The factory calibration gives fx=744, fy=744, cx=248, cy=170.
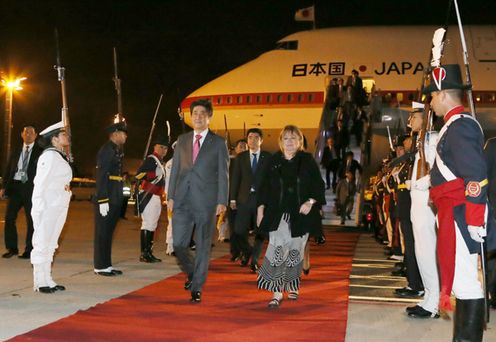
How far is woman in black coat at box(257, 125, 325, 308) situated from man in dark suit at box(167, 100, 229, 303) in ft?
1.38

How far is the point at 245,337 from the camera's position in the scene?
5.05 m

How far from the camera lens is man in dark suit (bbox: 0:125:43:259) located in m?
9.66

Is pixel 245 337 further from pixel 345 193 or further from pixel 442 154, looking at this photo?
pixel 345 193

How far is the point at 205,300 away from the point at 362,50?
18.6 metres

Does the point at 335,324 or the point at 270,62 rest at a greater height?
the point at 270,62

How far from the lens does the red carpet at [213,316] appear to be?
5.05m

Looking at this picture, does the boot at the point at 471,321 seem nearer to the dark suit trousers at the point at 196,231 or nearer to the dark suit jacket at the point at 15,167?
the dark suit trousers at the point at 196,231

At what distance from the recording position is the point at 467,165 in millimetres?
4234

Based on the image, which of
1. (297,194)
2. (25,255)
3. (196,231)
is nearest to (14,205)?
(25,255)

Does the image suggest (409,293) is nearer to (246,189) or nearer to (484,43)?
(246,189)

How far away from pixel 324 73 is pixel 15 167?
15357mm

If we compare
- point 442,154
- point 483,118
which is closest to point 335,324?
point 442,154

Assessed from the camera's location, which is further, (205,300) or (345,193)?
(345,193)

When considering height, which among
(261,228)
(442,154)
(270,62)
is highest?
(270,62)
